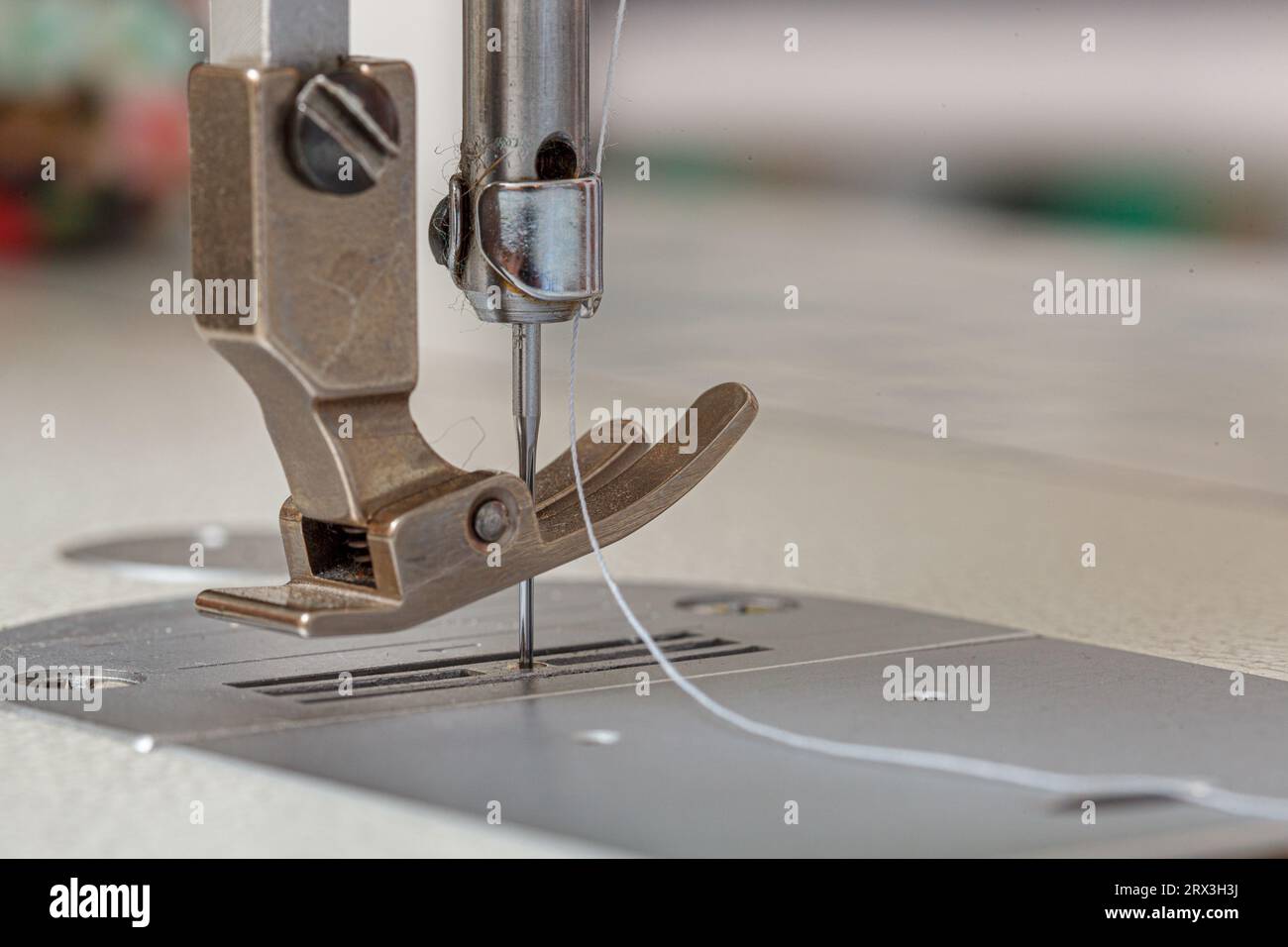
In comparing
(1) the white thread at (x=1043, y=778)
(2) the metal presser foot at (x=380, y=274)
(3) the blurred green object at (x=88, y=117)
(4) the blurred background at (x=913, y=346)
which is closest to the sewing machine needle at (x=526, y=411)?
(2) the metal presser foot at (x=380, y=274)

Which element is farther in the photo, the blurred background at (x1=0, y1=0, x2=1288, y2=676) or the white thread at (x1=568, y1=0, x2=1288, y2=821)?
the blurred background at (x1=0, y1=0, x2=1288, y2=676)

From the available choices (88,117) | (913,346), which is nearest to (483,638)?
(913,346)

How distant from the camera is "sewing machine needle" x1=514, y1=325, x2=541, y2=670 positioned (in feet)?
3.16

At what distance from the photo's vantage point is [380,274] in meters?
0.84

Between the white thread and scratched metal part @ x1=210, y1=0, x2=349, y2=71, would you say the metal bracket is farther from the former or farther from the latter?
the white thread

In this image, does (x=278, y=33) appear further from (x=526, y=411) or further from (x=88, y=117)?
→ (x=88, y=117)

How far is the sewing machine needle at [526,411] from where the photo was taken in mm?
963

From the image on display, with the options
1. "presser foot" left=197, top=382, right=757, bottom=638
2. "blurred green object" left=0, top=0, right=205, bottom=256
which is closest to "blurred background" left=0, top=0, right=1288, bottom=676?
"presser foot" left=197, top=382, right=757, bottom=638

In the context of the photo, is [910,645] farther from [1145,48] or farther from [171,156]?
[171,156]

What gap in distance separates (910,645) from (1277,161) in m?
0.75

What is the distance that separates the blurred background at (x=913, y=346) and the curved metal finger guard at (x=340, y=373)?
1.15ft

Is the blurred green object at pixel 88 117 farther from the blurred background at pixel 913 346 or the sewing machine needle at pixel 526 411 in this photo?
the sewing machine needle at pixel 526 411

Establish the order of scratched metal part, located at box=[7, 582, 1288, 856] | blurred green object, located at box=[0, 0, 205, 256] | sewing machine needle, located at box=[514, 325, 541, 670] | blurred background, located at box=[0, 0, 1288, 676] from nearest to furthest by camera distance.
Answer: scratched metal part, located at box=[7, 582, 1288, 856]
sewing machine needle, located at box=[514, 325, 541, 670]
blurred background, located at box=[0, 0, 1288, 676]
blurred green object, located at box=[0, 0, 205, 256]

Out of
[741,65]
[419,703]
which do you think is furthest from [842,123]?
[419,703]
